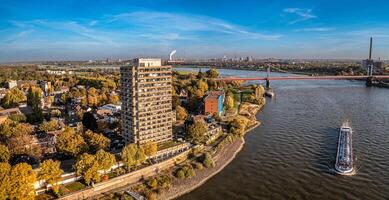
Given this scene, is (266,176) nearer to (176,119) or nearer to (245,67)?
(176,119)

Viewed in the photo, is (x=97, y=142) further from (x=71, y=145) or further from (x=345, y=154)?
(x=345, y=154)

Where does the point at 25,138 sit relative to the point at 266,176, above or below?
above

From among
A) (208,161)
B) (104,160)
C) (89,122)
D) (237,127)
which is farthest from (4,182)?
(237,127)

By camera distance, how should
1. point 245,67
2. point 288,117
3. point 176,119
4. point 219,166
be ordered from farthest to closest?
point 245,67, point 288,117, point 176,119, point 219,166

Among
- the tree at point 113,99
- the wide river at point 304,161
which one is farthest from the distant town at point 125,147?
the tree at point 113,99

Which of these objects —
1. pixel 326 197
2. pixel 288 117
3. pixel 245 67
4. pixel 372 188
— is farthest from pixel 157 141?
pixel 245 67

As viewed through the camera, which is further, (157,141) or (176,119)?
(176,119)
